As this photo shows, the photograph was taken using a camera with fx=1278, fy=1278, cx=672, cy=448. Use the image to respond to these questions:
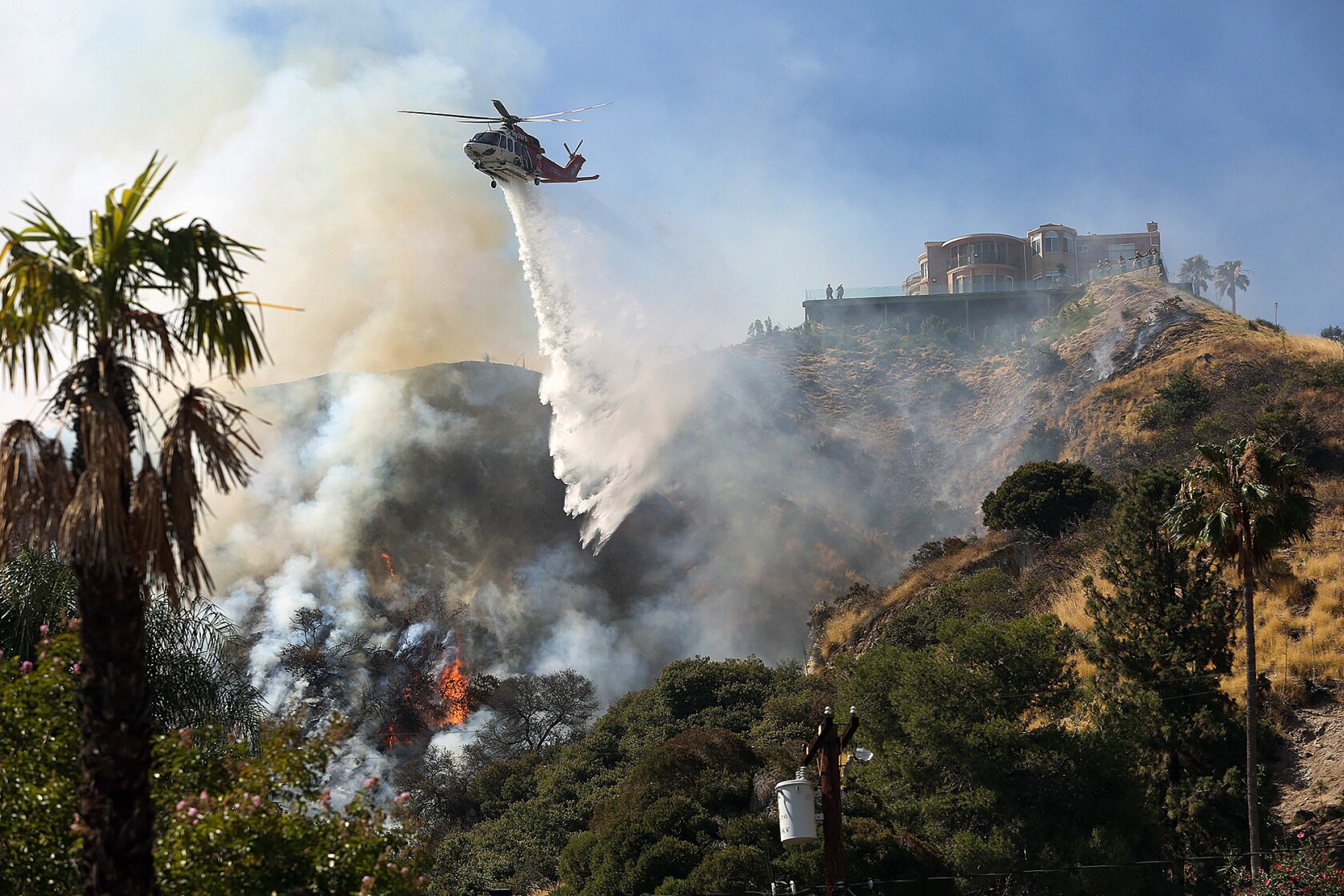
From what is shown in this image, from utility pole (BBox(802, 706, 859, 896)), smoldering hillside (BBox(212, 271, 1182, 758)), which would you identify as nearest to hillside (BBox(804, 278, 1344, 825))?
smoldering hillside (BBox(212, 271, 1182, 758))

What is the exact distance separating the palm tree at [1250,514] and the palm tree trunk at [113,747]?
83.1 feet

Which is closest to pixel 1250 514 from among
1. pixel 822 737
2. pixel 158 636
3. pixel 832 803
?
pixel 822 737

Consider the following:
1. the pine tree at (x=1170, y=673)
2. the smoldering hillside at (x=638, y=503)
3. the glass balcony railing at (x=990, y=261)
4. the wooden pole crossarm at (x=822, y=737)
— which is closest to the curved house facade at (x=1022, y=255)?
the glass balcony railing at (x=990, y=261)

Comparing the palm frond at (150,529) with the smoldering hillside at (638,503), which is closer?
the palm frond at (150,529)

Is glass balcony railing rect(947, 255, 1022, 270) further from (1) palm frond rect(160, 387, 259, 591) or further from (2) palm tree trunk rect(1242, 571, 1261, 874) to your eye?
(1) palm frond rect(160, 387, 259, 591)

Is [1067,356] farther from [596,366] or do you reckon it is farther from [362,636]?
[362,636]

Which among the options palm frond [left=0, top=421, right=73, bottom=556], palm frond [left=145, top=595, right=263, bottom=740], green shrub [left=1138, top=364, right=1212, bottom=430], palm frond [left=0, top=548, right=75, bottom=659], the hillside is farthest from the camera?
green shrub [left=1138, top=364, right=1212, bottom=430]

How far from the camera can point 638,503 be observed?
87.9m

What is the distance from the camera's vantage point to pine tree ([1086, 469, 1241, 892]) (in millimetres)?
34031

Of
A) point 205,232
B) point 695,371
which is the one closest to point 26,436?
point 205,232

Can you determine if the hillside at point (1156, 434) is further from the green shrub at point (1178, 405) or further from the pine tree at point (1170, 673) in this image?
the pine tree at point (1170, 673)

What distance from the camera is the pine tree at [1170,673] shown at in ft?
112

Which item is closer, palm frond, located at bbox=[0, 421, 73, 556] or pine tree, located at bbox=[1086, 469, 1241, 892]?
palm frond, located at bbox=[0, 421, 73, 556]

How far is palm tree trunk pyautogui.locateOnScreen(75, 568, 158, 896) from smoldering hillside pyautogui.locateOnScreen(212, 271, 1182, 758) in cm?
6721
